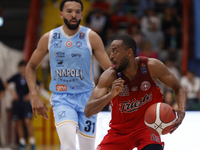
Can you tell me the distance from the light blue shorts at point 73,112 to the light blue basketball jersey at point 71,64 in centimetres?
9

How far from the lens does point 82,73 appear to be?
5203 millimetres

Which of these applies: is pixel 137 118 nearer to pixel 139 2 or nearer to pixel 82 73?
pixel 82 73

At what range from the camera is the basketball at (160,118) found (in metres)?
4.27

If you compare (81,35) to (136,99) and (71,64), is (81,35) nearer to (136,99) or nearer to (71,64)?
(71,64)

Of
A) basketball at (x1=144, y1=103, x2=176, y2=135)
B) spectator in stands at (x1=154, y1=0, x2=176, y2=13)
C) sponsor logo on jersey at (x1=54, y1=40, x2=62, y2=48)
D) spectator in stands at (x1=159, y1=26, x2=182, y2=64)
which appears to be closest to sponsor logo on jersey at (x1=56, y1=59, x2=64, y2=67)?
sponsor logo on jersey at (x1=54, y1=40, x2=62, y2=48)

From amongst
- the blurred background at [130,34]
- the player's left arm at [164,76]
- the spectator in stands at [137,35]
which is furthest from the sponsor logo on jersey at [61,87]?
the spectator in stands at [137,35]

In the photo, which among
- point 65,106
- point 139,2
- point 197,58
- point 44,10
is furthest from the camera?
point 44,10

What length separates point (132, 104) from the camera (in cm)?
468

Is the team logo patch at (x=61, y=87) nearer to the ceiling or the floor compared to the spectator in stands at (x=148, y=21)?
nearer to the floor

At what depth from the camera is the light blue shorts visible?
16.1 feet

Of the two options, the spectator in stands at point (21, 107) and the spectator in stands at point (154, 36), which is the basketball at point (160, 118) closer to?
the spectator in stands at point (21, 107)

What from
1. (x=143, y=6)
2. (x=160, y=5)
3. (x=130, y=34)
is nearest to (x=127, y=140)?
(x=130, y=34)

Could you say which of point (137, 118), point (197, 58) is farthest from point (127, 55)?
point (197, 58)

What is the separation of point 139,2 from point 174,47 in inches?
97.4
